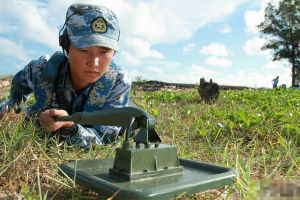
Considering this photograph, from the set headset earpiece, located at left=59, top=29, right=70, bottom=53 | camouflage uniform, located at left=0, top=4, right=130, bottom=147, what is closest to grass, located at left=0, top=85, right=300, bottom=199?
camouflage uniform, located at left=0, top=4, right=130, bottom=147

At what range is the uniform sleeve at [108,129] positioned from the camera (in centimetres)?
235

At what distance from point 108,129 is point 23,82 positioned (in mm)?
1030

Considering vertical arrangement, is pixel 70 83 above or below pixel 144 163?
above

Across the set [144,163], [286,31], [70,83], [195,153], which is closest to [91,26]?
[70,83]

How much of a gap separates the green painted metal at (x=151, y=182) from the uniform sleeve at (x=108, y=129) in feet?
2.37

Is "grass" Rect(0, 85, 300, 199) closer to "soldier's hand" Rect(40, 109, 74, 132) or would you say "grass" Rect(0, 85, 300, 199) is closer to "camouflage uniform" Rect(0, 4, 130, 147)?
"soldier's hand" Rect(40, 109, 74, 132)

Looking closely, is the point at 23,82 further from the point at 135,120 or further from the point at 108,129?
the point at 135,120

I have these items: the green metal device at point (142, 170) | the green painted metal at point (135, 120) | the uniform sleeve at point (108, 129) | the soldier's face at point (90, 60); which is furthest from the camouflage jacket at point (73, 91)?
the green metal device at point (142, 170)

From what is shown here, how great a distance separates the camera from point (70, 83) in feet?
8.64

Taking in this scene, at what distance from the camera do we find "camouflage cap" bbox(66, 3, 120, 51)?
7.46ft

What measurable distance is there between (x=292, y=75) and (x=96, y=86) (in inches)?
1096

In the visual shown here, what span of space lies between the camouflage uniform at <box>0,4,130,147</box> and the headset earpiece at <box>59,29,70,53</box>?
90 mm

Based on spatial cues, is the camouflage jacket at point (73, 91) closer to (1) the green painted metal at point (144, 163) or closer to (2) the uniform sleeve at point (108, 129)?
(2) the uniform sleeve at point (108, 129)

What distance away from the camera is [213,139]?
9.18ft
